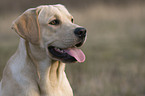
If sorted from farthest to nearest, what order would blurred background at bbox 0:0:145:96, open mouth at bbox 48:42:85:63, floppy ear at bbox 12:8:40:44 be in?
blurred background at bbox 0:0:145:96 < open mouth at bbox 48:42:85:63 < floppy ear at bbox 12:8:40:44

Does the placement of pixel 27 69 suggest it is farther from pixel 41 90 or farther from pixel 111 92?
pixel 111 92

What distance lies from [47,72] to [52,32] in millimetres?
512

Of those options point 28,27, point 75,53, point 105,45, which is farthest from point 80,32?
point 105,45

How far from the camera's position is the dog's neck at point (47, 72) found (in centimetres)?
323

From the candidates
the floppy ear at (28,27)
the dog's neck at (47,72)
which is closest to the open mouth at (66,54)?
the dog's neck at (47,72)

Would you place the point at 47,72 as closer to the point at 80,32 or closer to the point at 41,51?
the point at 41,51

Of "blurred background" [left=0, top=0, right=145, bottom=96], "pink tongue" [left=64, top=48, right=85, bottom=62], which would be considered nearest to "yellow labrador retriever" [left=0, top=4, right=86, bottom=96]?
"pink tongue" [left=64, top=48, right=85, bottom=62]

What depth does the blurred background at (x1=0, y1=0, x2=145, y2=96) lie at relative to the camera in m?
5.14

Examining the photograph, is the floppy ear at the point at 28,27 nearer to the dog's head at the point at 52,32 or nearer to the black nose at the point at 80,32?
the dog's head at the point at 52,32

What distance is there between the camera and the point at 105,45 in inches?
360

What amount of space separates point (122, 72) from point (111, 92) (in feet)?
3.56

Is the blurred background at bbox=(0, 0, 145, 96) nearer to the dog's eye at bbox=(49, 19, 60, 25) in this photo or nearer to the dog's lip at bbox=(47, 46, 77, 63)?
the dog's lip at bbox=(47, 46, 77, 63)

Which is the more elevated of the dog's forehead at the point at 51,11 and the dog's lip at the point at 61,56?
the dog's forehead at the point at 51,11

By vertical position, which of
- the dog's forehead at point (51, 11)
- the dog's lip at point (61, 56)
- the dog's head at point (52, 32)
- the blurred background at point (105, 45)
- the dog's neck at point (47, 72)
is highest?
the dog's forehead at point (51, 11)
